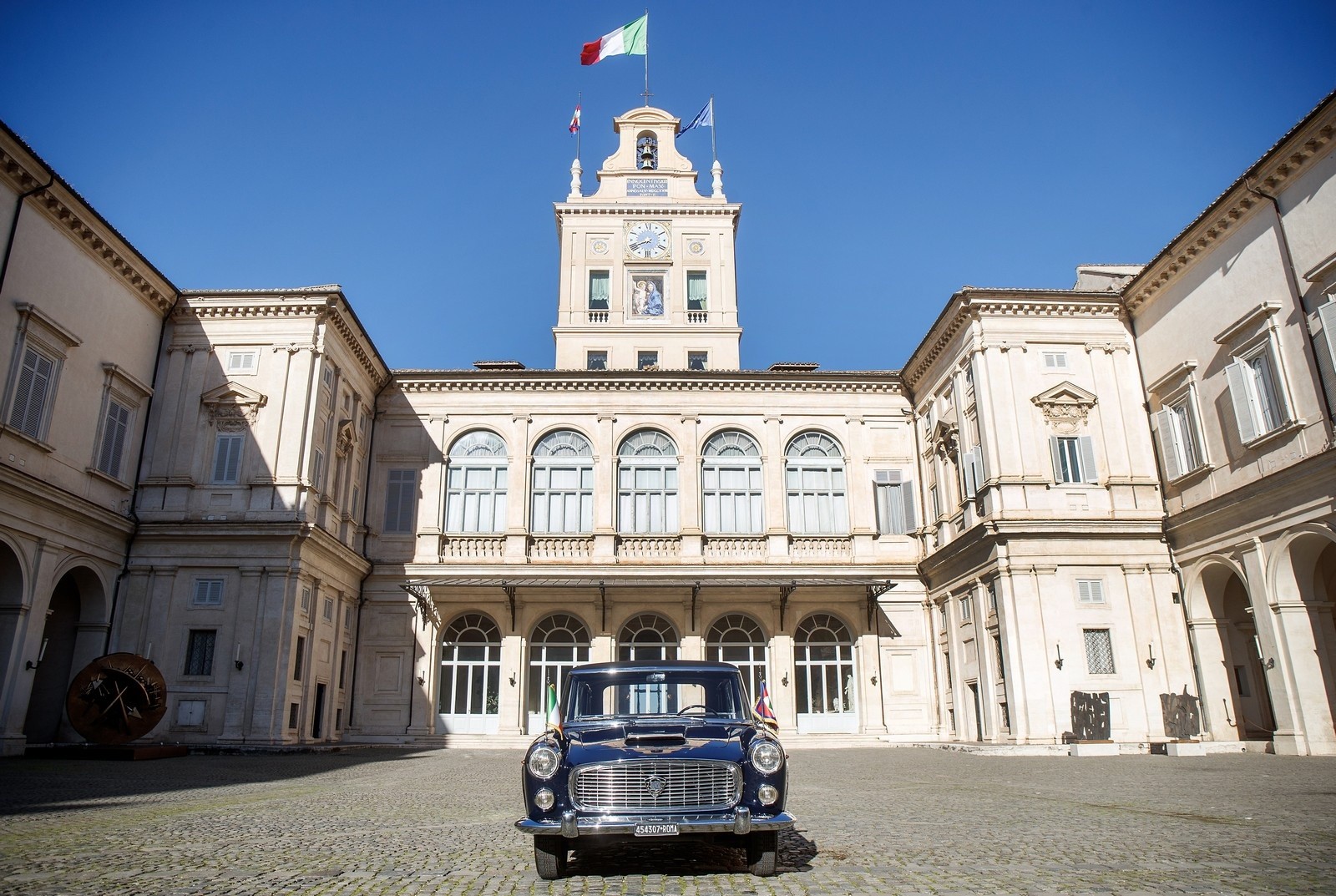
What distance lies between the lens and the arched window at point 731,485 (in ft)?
96.7

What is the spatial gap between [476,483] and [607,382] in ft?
17.7

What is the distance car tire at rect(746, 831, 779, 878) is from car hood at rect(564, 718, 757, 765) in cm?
54

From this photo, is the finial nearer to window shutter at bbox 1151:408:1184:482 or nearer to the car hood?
window shutter at bbox 1151:408:1184:482

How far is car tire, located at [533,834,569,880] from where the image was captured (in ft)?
21.2

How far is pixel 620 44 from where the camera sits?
36.7 metres

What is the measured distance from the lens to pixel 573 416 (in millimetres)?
30031

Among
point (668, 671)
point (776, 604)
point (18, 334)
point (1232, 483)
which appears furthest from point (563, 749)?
point (776, 604)

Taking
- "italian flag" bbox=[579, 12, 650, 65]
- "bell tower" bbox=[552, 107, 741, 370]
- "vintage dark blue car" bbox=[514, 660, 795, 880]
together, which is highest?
"italian flag" bbox=[579, 12, 650, 65]

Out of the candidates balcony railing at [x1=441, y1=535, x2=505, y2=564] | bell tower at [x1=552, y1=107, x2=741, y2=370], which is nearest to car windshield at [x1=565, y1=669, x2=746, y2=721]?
balcony railing at [x1=441, y1=535, x2=505, y2=564]

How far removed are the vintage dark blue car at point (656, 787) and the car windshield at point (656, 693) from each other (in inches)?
26.2

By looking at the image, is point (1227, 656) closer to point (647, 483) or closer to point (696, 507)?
point (696, 507)

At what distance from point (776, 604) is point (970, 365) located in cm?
930

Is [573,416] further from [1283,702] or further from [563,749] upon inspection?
[563,749]

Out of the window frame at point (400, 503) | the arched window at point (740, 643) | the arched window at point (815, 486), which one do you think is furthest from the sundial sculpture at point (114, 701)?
the arched window at point (815, 486)
